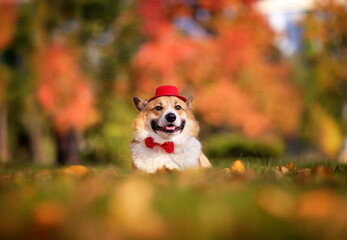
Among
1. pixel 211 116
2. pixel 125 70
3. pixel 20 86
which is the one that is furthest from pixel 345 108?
pixel 20 86

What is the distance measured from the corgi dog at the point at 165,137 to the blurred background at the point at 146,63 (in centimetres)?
537

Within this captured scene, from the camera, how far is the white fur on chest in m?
A: 3.44

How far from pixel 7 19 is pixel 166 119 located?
7.84m

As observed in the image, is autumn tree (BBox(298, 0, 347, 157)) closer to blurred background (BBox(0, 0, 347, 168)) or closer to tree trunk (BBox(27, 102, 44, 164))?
blurred background (BBox(0, 0, 347, 168))

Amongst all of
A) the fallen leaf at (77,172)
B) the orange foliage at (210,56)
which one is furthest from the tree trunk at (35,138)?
the fallen leaf at (77,172)

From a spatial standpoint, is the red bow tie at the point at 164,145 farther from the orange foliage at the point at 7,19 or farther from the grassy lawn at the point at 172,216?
the orange foliage at the point at 7,19

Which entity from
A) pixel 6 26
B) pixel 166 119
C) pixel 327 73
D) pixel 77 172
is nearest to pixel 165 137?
pixel 166 119

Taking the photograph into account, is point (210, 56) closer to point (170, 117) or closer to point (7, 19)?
point (7, 19)

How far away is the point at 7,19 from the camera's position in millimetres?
9656

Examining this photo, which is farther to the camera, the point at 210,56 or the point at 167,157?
the point at 210,56

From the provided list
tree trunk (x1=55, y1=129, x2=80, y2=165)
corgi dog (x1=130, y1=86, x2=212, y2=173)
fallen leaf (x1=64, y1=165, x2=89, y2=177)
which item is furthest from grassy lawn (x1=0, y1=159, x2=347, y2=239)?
tree trunk (x1=55, y1=129, x2=80, y2=165)

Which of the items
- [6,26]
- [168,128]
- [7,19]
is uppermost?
[7,19]

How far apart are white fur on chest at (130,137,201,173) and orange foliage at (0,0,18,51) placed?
7.56 meters

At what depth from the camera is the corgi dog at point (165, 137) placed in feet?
11.3
